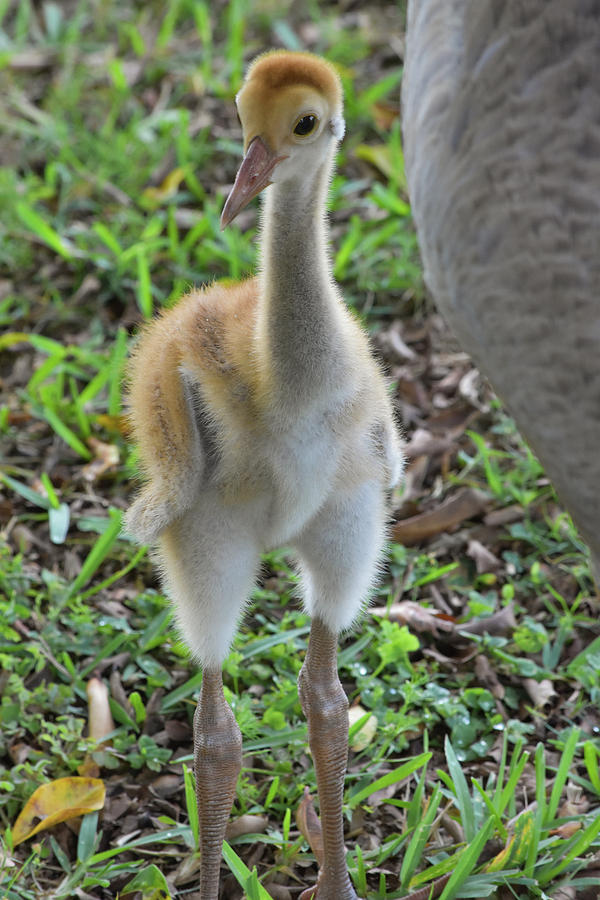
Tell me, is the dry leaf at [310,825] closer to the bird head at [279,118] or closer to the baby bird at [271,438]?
the baby bird at [271,438]

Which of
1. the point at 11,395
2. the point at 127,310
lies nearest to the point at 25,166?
the point at 127,310

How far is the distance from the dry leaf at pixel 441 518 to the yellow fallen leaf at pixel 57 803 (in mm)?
1153

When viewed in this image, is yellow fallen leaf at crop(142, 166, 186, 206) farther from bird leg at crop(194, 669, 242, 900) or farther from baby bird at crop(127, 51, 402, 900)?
bird leg at crop(194, 669, 242, 900)

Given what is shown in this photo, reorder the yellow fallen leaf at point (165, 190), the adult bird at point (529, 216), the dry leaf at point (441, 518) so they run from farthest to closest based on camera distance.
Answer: the yellow fallen leaf at point (165, 190), the dry leaf at point (441, 518), the adult bird at point (529, 216)

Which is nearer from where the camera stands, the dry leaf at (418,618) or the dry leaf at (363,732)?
the dry leaf at (363,732)

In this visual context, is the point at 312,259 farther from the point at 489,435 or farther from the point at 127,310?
the point at 127,310

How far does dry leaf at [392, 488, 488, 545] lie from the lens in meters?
3.55

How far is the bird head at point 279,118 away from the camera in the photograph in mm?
2246

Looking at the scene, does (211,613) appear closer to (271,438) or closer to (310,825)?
(271,438)

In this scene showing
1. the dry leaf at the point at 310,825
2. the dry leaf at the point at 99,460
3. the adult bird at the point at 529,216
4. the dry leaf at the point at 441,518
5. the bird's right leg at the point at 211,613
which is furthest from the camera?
the dry leaf at the point at 99,460

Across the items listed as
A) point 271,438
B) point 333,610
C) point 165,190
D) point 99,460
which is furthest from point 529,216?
point 165,190

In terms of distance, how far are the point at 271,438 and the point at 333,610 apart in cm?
40

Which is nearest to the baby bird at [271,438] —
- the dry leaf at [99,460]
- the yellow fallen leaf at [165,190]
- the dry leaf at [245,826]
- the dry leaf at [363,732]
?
the dry leaf at [245,826]

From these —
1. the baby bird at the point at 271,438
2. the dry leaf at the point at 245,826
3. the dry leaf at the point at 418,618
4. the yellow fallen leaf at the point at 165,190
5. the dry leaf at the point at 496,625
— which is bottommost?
the dry leaf at the point at 496,625
